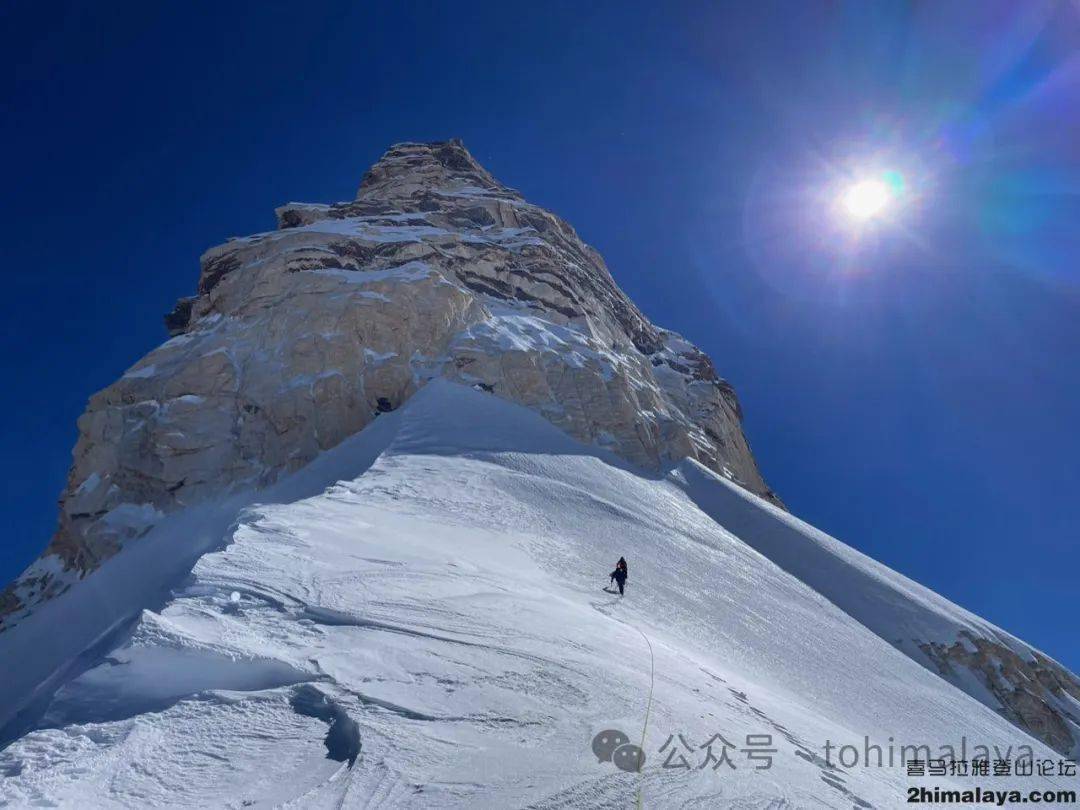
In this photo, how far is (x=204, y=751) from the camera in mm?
5672

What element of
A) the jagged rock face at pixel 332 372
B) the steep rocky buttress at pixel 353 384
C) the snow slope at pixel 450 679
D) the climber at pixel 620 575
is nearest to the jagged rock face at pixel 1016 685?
the steep rocky buttress at pixel 353 384

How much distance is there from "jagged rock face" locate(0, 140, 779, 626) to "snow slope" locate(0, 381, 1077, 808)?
1362 centimetres

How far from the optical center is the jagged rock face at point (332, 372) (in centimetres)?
3625

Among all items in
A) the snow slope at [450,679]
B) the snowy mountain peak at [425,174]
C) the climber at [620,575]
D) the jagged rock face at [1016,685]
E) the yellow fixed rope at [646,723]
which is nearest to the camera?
the snow slope at [450,679]

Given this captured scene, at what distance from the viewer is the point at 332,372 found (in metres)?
38.2

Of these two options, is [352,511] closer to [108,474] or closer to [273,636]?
[273,636]

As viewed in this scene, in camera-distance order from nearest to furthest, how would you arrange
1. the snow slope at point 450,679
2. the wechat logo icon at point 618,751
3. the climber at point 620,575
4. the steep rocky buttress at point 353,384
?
the snow slope at point 450,679 → the wechat logo icon at point 618,751 → the climber at point 620,575 → the steep rocky buttress at point 353,384

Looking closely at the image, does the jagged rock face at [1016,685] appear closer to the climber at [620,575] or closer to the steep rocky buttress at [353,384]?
the steep rocky buttress at [353,384]

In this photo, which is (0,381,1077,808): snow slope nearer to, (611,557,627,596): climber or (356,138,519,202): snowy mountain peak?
(611,557,627,596): climber

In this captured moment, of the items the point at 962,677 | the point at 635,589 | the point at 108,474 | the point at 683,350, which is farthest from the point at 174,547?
the point at 683,350

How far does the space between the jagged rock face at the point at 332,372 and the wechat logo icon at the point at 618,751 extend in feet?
100

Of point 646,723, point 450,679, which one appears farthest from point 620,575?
point 450,679

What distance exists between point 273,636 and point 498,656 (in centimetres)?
269

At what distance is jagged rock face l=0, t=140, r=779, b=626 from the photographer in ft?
119
